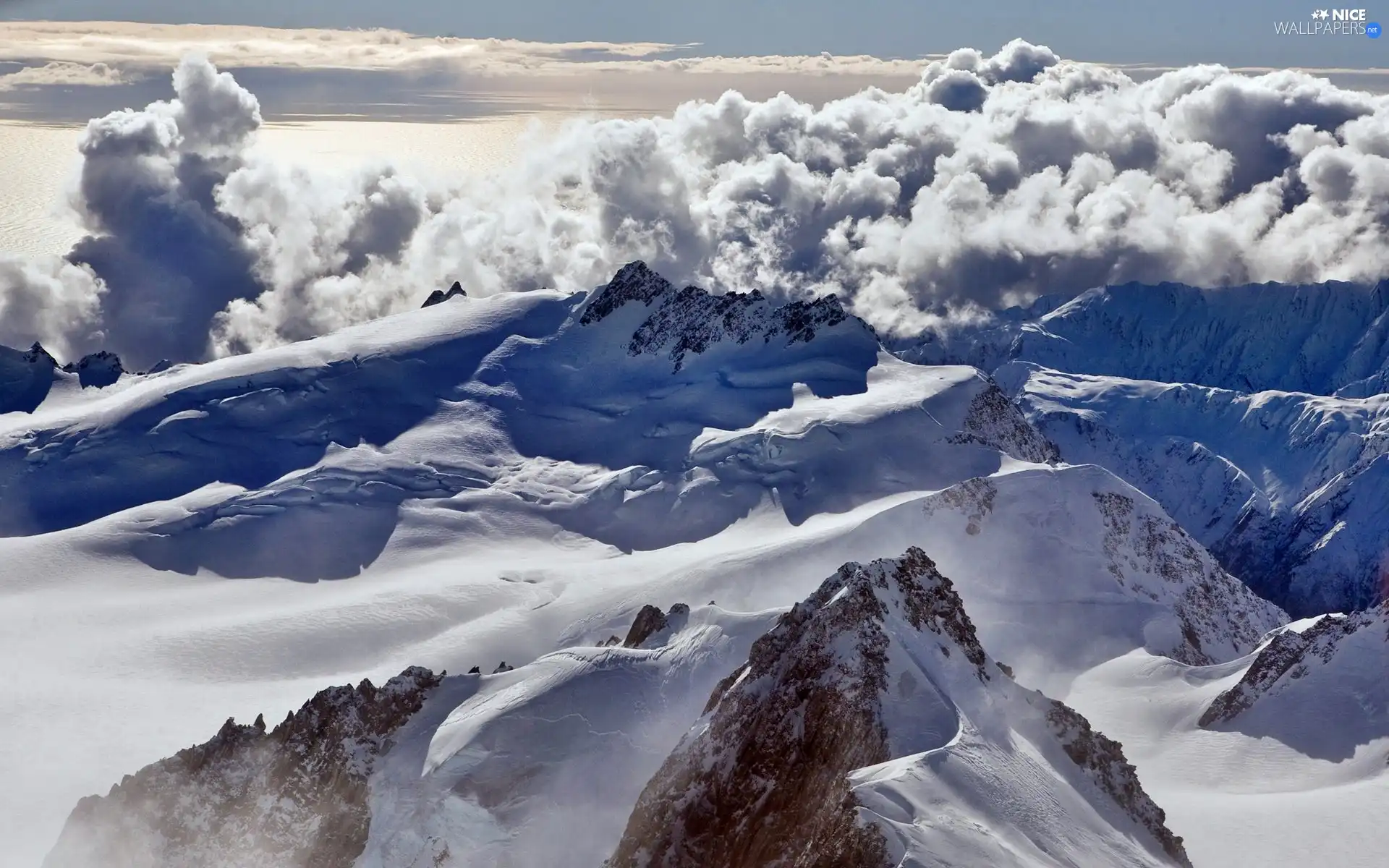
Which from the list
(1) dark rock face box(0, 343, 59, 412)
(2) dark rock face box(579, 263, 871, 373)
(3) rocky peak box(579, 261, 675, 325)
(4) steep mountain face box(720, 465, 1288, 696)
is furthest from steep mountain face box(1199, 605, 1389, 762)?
(1) dark rock face box(0, 343, 59, 412)

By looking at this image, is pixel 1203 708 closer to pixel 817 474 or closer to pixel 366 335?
pixel 817 474

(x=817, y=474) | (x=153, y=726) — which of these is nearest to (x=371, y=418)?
(x=817, y=474)

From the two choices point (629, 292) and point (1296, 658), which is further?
point (629, 292)

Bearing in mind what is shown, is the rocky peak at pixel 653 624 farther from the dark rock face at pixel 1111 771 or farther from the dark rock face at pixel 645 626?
the dark rock face at pixel 1111 771

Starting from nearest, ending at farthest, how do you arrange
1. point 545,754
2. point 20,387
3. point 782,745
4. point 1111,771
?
point 782,745
point 1111,771
point 545,754
point 20,387

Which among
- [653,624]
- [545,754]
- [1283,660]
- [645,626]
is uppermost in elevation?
[545,754]

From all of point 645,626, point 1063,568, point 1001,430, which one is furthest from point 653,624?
point 1001,430

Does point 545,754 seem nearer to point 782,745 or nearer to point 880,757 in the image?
point 782,745
